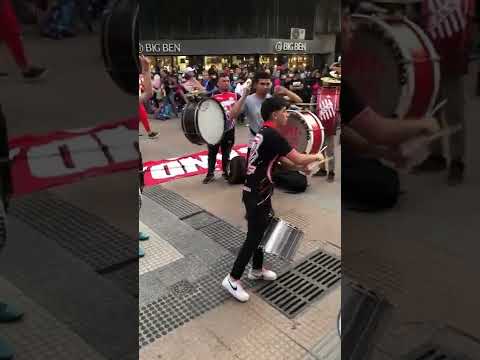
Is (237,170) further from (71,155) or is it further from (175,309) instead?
(71,155)

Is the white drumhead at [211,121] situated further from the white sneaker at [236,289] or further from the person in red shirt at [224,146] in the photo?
the white sneaker at [236,289]

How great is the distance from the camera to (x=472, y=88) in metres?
1.24

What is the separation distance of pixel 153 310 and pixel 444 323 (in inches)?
92.9

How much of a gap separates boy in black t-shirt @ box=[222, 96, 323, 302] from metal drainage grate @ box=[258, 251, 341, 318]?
276 mm

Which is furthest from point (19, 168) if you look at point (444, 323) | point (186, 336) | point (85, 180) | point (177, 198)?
point (177, 198)

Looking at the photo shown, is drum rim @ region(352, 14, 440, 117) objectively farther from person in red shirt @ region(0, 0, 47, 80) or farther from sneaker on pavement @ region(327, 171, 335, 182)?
sneaker on pavement @ region(327, 171, 335, 182)

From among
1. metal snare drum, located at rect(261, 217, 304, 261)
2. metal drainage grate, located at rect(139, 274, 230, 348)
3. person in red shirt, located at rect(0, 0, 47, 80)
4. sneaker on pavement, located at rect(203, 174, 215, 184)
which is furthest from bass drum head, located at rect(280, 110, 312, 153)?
person in red shirt, located at rect(0, 0, 47, 80)

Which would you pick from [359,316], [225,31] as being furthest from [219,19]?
[359,316]

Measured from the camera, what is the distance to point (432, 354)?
5.32 feet

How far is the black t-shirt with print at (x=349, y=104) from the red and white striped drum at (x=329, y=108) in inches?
198

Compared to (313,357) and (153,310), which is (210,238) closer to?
(153,310)

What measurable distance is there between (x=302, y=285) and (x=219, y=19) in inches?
850

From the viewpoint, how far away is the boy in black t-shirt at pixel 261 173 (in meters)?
3.37

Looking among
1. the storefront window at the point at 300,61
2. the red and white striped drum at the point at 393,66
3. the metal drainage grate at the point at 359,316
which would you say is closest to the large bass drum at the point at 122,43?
the red and white striped drum at the point at 393,66
